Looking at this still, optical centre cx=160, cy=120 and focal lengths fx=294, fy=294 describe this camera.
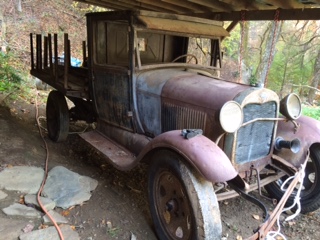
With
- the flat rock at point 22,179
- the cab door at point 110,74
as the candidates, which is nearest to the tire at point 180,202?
the cab door at point 110,74

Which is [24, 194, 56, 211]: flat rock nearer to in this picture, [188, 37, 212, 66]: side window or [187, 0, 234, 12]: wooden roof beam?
[188, 37, 212, 66]: side window

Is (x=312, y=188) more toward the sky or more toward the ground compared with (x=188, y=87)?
more toward the ground

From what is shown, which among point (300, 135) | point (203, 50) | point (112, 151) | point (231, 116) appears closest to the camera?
point (231, 116)

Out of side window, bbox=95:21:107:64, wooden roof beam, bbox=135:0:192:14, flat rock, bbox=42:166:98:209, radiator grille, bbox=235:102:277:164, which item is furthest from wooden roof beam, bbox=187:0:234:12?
flat rock, bbox=42:166:98:209

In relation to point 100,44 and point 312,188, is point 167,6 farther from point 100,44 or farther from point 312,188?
point 312,188

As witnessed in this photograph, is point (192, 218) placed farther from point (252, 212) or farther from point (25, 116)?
point (25, 116)

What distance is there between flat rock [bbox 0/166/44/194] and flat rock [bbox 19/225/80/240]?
0.66m

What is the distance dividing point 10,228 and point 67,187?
82 cm

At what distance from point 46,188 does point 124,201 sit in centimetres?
87

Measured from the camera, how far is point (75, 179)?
11.4ft

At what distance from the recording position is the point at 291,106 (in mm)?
3020

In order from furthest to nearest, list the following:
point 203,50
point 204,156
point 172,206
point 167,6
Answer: point 167,6, point 203,50, point 172,206, point 204,156

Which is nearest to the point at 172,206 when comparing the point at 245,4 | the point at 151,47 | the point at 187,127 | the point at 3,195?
the point at 187,127

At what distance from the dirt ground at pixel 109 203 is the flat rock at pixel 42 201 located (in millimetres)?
122
